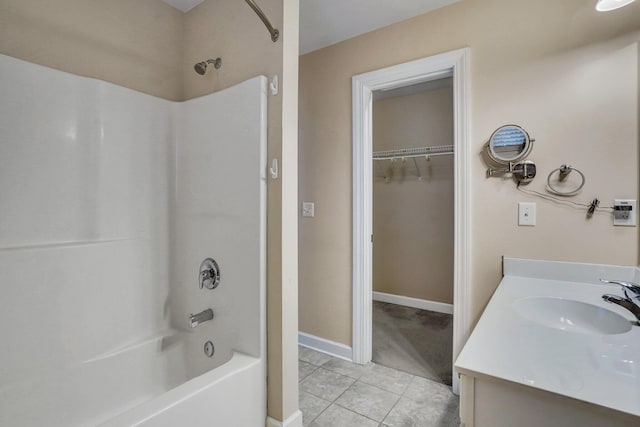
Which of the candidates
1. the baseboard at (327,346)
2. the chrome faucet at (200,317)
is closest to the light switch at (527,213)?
the baseboard at (327,346)

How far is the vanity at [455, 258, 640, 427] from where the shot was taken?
0.62 metres

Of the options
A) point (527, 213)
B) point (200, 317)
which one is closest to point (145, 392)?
point (200, 317)

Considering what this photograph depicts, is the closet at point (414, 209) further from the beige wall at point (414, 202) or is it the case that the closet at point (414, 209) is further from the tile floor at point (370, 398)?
the tile floor at point (370, 398)

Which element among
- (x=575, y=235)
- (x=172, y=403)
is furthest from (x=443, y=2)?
(x=172, y=403)

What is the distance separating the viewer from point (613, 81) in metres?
1.46

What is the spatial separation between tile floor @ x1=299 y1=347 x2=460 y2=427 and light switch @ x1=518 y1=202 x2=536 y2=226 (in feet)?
3.65

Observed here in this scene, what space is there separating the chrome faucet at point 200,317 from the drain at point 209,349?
0.48 ft

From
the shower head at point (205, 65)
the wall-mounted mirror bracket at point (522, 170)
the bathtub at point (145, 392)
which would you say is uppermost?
the shower head at point (205, 65)

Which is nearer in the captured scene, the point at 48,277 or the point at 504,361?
the point at 504,361

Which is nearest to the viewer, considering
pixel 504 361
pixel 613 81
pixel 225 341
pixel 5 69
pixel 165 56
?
pixel 504 361

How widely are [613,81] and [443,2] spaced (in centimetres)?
100

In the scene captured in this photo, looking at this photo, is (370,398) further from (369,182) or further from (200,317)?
(369,182)

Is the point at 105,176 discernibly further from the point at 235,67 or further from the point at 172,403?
the point at 172,403

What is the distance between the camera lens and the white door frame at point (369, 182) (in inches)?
71.5
